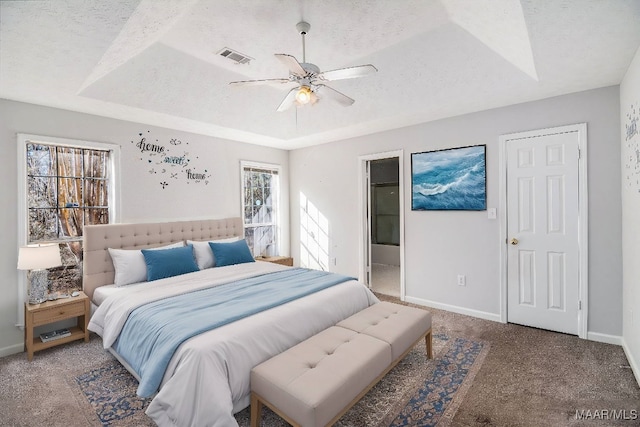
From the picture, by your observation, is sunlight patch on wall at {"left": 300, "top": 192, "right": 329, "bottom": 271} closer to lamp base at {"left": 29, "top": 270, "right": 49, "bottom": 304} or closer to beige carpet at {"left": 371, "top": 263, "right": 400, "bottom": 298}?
beige carpet at {"left": 371, "top": 263, "right": 400, "bottom": 298}

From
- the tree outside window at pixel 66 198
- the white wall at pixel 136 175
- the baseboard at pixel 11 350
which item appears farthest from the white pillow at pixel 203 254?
the baseboard at pixel 11 350

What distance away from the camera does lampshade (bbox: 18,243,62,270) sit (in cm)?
285

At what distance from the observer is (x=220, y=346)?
195 centimetres

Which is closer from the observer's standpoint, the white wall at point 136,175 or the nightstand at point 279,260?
the white wall at point 136,175

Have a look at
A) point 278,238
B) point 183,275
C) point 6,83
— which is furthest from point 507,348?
point 6,83

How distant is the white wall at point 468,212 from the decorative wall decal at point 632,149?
0.28m

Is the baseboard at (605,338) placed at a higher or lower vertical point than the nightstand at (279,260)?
lower

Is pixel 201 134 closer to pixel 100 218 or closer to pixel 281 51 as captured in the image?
pixel 100 218

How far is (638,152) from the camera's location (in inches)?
93.8

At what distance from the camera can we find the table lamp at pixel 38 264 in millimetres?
2859

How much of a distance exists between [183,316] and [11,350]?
2.16 m

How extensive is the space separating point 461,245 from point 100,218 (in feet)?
14.4

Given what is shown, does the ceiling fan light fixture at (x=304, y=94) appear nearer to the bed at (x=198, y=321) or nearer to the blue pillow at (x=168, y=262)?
the bed at (x=198, y=321)

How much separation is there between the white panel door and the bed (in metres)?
1.76
